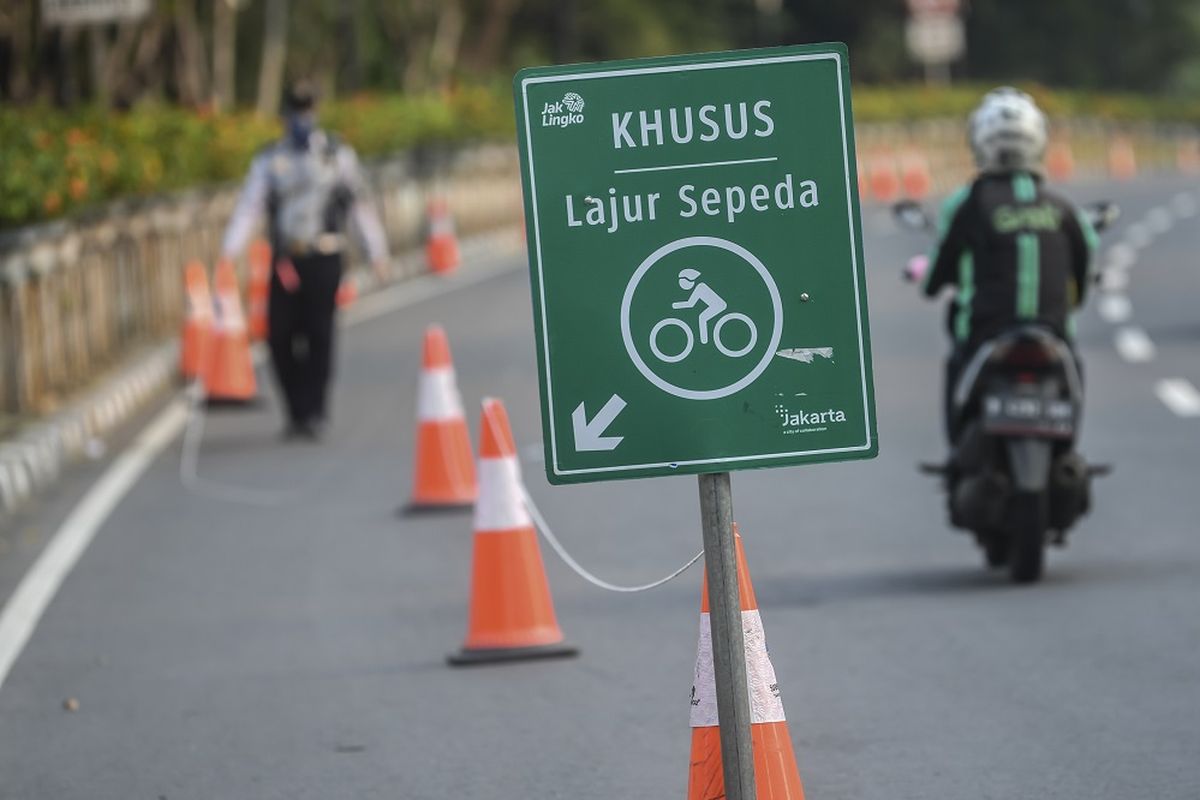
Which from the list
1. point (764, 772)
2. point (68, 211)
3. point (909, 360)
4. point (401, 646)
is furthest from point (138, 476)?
point (764, 772)

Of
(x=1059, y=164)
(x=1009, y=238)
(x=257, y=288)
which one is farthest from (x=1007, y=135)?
(x=1059, y=164)

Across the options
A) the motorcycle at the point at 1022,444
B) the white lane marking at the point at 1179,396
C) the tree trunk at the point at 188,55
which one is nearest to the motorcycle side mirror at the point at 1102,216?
the motorcycle at the point at 1022,444

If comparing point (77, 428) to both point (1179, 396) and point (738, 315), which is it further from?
point (738, 315)

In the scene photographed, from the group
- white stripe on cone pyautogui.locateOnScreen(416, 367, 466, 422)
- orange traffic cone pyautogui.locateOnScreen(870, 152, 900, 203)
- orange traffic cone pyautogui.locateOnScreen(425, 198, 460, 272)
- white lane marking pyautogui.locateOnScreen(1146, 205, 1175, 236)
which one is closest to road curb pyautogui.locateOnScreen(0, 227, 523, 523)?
white stripe on cone pyautogui.locateOnScreen(416, 367, 466, 422)

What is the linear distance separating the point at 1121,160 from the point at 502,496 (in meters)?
63.6

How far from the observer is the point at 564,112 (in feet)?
18.0

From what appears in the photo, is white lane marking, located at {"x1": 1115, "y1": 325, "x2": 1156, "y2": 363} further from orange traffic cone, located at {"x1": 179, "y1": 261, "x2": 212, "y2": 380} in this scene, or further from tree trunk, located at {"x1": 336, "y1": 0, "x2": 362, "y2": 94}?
tree trunk, located at {"x1": 336, "y1": 0, "x2": 362, "y2": 94}

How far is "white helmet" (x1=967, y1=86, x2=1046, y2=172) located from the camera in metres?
10.1

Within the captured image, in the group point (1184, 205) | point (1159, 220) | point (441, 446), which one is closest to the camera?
point (441, 446)

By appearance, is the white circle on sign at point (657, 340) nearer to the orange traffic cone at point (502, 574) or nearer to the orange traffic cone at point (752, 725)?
the orange traffic cone at point (752, 725)

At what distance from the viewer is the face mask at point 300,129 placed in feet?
53.1

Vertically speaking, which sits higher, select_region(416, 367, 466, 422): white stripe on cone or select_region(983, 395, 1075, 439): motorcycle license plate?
select_region(416, 367, 466, 422): white stripe on cone

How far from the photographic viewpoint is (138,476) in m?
14.9

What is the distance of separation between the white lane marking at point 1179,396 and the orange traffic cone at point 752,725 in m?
10.5
